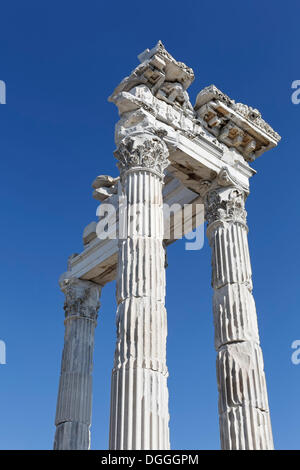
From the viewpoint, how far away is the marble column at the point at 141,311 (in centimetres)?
1480

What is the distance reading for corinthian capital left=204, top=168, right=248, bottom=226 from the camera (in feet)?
72.3

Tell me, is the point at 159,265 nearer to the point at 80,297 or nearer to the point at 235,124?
the point at 235,124

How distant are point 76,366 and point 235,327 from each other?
9.55 metres

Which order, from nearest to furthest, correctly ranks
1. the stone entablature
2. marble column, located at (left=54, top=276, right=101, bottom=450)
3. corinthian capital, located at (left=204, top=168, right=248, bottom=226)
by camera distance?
corinthian capital, located at (left=204, top=168, right=248, bottom=226) → the stone entablature → marble column, located at (left=54, top=276, right=101, bottom=450)

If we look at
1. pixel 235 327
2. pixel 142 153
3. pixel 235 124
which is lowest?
pixel 235 327

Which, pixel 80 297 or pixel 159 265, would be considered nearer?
pixel 159 265

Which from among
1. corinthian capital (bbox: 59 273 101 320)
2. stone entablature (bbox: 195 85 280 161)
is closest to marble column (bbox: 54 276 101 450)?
corinthian capital (bbox: 59 273 101 320)

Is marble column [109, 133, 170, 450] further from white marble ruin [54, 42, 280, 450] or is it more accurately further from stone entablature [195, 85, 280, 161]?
stone entablature [195, 85, 280, 161]

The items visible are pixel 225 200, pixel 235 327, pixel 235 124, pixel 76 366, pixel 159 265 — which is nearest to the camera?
pixel 159 265

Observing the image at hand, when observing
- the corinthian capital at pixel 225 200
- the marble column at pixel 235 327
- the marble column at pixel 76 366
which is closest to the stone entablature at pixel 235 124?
the corinthian capital at pixel 225 200

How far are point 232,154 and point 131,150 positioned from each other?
5.69 meters

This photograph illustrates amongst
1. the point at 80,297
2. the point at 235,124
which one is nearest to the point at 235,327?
the point at 235,124

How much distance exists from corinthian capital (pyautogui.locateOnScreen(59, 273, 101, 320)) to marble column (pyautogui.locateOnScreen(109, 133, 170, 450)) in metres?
9.91

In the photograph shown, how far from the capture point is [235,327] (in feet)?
63.0
